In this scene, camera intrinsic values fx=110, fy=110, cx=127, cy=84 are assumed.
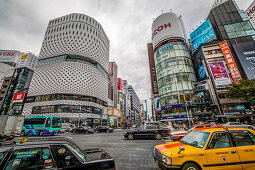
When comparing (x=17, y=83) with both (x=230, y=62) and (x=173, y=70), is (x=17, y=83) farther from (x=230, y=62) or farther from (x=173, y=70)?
(x=230, y=62)

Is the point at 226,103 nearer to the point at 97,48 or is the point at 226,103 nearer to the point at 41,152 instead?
the point at 41,152

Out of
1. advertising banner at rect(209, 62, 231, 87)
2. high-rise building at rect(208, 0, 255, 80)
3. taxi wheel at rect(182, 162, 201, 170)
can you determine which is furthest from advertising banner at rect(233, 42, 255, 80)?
taxi wheel at rect(182, 162, 201, 170)

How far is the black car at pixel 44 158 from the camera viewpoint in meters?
2.17

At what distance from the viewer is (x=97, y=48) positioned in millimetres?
68500

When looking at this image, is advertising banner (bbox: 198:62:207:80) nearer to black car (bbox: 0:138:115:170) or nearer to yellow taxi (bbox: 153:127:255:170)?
yellow taxi (bbox: 153:127:255:170)

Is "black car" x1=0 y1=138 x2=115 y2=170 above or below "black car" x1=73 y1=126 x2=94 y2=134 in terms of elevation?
above

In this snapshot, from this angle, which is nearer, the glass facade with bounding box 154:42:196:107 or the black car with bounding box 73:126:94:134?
the black car with bounding box 73:126:94:134

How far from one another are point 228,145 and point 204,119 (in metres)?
37.5

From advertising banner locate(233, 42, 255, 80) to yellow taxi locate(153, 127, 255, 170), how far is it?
135 feet

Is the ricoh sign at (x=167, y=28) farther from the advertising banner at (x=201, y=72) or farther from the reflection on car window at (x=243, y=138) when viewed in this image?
the reflection on car window at (x=243, y=138)

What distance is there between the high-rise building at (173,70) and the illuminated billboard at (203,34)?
19.4 ft

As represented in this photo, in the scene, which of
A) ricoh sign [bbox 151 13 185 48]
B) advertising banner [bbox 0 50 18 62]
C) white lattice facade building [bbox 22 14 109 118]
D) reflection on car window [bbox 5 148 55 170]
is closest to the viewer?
reflection on car window [bbox 5 148 55 170]

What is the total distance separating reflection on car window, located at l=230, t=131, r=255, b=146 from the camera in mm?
3508

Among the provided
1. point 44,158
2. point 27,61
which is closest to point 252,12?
point 44,158
